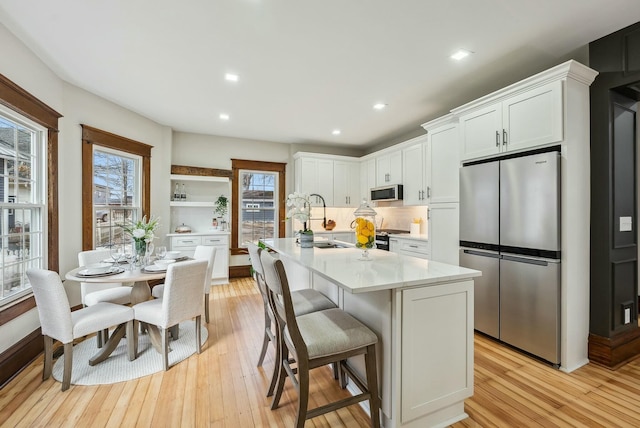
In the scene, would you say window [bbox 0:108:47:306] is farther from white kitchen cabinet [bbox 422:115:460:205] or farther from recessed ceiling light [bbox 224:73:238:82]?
white kitchen cabinet [bbox 422:115:460:205]

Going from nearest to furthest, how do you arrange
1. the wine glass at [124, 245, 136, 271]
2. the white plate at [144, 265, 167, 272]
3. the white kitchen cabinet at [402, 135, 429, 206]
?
the white plate at [144, 265, 167, 272], the wine glass at [124, 245, 136, 271], the white kitchen cabinet at [402, 135, 429, 206]

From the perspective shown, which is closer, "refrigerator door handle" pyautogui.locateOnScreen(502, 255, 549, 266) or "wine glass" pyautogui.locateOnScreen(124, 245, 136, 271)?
"refrigerator door handle" pyautogui.locateOnScreen(502, 255, 549, 266)

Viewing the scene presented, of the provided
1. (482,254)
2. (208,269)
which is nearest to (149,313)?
(208,269)

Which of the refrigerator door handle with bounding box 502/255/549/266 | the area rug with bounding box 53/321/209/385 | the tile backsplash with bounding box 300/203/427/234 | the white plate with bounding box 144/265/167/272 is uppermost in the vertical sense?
the tile backsplash with bounding box 300/203/427/234

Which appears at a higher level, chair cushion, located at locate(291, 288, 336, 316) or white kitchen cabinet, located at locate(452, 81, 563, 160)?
white kitchen cabinet, located at locate(452, 81, 563, 160)

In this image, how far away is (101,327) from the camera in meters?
2.26

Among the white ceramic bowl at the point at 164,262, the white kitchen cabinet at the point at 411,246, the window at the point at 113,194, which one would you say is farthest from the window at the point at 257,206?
the white ceramic bowl at the point at 164,262

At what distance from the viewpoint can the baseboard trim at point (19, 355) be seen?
2.13 meters

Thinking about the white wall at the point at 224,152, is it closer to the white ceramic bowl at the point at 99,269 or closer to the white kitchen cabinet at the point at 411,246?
the white kitchen cabinet at the point at 411,246

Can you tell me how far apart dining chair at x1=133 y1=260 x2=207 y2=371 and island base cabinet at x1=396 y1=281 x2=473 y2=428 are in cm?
181

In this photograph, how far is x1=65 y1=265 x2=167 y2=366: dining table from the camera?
2.31 meters

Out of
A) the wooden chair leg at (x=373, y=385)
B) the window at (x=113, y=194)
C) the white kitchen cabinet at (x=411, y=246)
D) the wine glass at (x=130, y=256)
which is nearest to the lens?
the wooden chair leg at (x=373, y=385)

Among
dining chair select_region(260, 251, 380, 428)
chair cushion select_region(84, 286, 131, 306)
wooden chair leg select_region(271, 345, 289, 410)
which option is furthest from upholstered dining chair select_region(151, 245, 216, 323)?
dining chair select_region(260, 251, 380, 428)

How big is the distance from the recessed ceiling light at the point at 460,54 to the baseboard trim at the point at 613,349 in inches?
108
